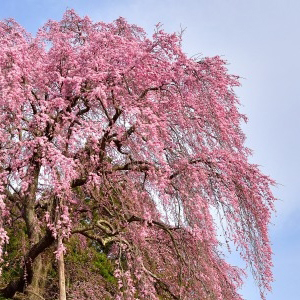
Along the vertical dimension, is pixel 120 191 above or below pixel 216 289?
above

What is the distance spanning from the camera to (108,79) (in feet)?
23.9

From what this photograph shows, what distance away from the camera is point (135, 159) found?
7102 mm

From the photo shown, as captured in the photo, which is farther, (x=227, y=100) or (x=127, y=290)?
(x=227, y=100)

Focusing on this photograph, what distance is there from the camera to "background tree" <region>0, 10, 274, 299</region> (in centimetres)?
682

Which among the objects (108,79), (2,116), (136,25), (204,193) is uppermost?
(136,25)

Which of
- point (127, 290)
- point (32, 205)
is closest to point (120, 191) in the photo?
point (32, 205)

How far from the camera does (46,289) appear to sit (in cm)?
852

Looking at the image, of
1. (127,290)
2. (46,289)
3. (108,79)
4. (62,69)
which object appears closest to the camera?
(127,290)

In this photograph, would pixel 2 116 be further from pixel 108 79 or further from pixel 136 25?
pixel 136 25

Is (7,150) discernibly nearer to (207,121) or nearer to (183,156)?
(183,156)

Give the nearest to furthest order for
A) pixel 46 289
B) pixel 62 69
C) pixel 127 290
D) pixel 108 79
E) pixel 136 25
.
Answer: pixel 127 290 < pixel 108 79 < pixel 62 69 < pixel 46 289 < pixel 136 25

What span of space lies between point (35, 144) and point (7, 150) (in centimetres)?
46

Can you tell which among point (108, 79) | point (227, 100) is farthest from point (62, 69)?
point (227, 100)

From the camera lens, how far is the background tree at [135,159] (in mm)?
6824
